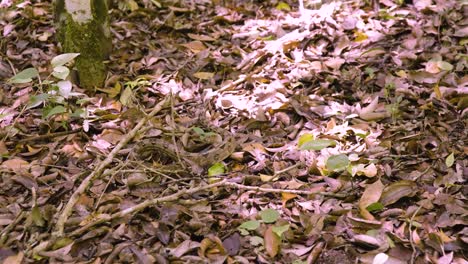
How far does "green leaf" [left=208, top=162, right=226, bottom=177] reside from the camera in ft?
10.5

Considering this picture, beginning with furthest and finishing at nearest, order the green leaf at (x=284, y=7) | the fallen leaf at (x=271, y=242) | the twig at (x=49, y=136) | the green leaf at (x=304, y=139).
A: the green leaf at (x=284, y=7)
the twig at (x=49, y=136)
the green leaf at (x=304, y=139)
the fallen leaf at (x=271, y=242)

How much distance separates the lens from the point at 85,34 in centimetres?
381

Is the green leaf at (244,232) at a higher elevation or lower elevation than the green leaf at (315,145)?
lower

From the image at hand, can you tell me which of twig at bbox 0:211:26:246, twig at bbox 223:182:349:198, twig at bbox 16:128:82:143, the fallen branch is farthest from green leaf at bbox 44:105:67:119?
twig at bbox 223:182:349:198

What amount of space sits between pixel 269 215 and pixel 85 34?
70.7 inches

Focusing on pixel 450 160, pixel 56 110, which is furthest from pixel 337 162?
pixel 56 110

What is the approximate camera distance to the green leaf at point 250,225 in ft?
9.24

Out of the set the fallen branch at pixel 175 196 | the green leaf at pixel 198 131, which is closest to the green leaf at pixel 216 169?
the fallen branch at pixel 175 196

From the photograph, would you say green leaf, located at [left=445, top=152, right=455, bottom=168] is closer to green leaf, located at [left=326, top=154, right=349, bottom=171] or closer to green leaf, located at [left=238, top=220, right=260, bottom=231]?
green leaf, located at [left=326, top=154, right=349, bottom=171]

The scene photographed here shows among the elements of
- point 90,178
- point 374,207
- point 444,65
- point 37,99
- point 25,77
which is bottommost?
point 374,207

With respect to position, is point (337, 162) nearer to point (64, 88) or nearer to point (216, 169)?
point (216, 169)

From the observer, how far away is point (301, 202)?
299cm

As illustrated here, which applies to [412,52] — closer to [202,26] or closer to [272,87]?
[272,87]

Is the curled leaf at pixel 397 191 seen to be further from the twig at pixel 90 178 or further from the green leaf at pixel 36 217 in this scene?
the green leaf at pixel 36 217
